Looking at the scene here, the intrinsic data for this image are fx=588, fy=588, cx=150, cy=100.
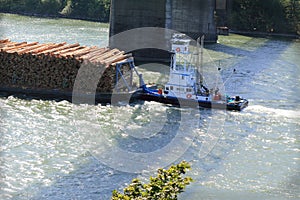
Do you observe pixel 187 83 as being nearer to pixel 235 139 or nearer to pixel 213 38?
pixel 235 139

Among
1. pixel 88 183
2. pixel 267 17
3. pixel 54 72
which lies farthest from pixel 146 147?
pixel 267 17

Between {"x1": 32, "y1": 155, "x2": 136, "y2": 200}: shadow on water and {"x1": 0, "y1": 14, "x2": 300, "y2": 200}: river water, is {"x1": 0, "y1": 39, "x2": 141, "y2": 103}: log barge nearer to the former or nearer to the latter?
{"x1": 0, "y1": 14, "x2": 300, "y2": 200}: river water

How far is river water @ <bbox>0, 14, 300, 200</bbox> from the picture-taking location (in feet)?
68.7

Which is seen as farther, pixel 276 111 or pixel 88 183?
pixel 276 111

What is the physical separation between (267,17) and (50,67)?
5321 centimetres

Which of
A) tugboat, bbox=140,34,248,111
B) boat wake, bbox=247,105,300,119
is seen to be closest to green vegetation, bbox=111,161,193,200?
tugboat, bbox=140,34,248,111

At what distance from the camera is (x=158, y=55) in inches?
2015

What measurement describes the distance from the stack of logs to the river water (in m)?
2.53

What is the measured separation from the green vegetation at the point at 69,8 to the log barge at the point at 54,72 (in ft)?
167

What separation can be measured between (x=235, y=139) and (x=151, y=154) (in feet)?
16.5

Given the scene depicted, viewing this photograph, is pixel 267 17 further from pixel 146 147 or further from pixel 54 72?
pixel 146 147

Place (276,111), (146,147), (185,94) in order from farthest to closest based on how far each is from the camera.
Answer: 1. (185,94)
2. (276,111)
3. (146,147)

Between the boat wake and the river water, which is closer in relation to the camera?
the river water

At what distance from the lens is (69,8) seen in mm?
87562
